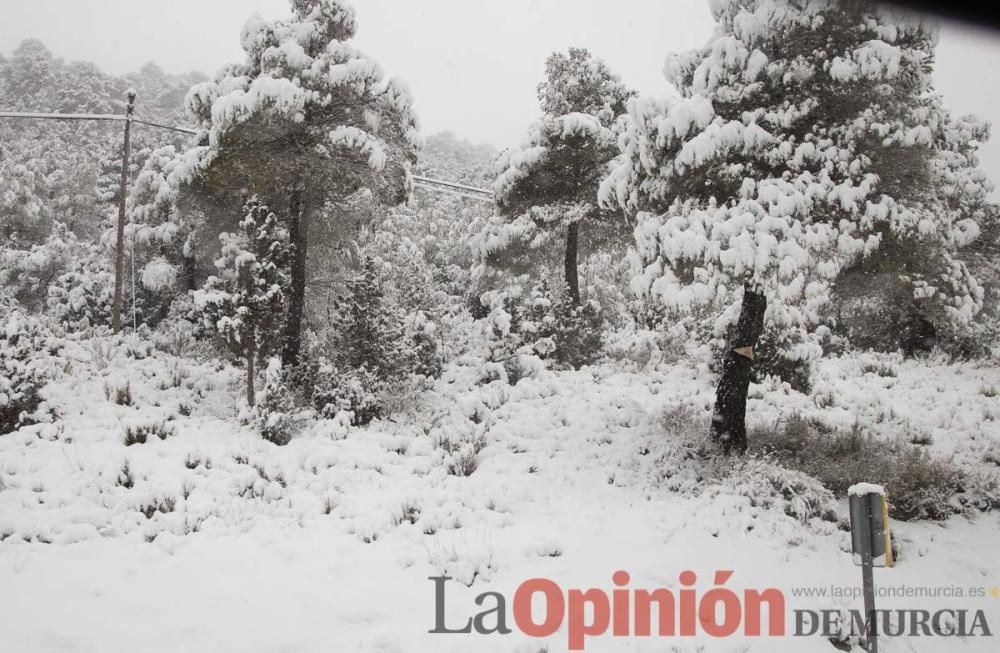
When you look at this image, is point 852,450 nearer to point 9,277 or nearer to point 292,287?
point 292,287

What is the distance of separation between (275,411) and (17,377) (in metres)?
4.13

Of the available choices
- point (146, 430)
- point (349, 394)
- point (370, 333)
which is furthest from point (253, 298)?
point (146, 430)

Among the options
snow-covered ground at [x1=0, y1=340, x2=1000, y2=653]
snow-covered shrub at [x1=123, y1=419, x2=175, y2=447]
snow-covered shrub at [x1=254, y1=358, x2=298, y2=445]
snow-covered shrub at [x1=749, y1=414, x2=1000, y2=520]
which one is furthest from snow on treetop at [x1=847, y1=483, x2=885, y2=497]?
snow-covered shrub at [x1=123, y1=419, x2=175, y2=447]

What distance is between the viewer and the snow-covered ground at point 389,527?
452 cm

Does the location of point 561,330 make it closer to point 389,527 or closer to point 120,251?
point 389,527

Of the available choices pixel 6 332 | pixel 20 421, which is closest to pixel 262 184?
pixel 6 332

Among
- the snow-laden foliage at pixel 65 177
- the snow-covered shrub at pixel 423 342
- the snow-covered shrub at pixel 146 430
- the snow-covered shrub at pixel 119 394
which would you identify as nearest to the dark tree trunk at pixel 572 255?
the snow-covered shrub at pixel 423 342

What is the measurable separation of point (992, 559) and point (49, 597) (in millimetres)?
9113

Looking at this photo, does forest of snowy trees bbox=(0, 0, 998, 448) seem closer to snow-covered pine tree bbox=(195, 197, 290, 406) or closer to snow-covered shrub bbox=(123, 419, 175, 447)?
snow-covered pine tree bbox=(195, 197, 290, 406)

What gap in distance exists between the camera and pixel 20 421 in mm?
8773

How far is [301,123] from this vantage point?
11.0 meters

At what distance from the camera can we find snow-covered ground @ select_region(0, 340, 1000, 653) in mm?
4520

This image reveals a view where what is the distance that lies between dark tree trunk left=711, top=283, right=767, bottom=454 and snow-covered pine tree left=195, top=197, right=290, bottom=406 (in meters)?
8.20

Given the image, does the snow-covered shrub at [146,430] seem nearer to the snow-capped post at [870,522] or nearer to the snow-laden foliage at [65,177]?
the snow-capped post at [870,522]
